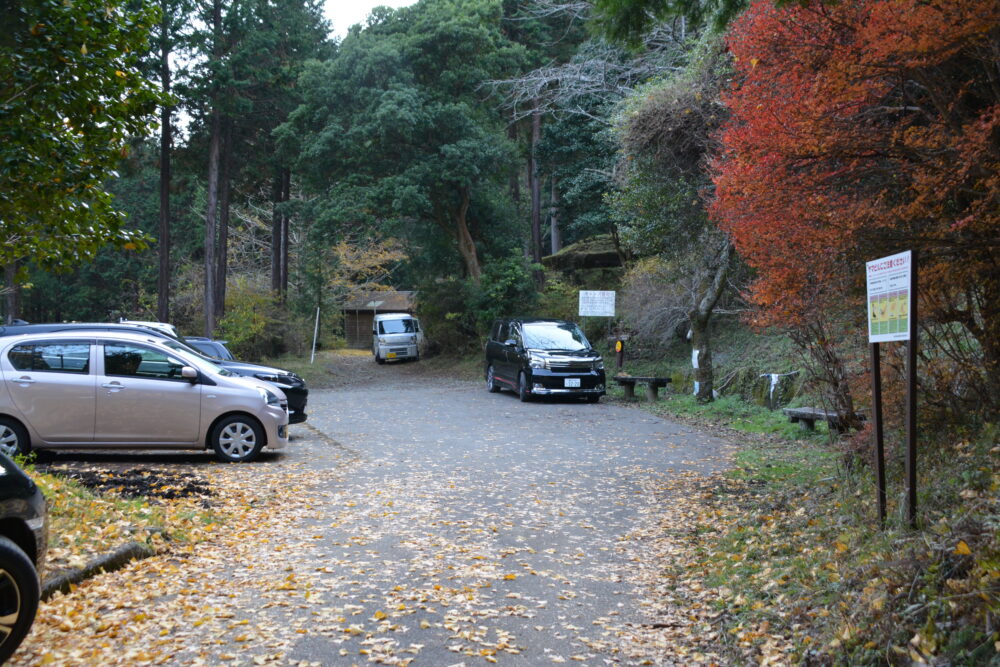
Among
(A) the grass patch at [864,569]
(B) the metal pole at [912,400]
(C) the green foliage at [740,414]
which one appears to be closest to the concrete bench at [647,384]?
(C) the green foliage at [740,414]

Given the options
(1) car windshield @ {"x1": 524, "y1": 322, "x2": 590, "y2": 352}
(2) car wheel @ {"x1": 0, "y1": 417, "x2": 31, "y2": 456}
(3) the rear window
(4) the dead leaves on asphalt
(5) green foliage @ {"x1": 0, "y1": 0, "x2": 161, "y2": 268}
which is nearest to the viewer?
(4) the dead leaves on asphalt

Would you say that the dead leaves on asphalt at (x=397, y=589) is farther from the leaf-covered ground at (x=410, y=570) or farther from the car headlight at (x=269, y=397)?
the car headlight at (x=269, y=397)

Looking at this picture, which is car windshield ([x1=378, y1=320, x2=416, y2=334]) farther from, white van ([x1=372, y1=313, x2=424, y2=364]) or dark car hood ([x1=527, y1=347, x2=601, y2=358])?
dark car hood ([x1=527, y1=347, x2=601, y2=358])

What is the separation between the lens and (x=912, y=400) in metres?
5.07

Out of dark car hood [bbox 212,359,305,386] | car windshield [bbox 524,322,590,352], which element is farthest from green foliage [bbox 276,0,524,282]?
dark car hood [bbox 212,359,305,386]

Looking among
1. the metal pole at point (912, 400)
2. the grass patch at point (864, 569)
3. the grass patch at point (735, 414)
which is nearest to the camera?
the grass patch at point (864, 569)

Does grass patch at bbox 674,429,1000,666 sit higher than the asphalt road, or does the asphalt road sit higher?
grass patch at bbox 674,429,1000,666

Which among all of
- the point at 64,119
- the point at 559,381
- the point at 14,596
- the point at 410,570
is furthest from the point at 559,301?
the point at 14,596

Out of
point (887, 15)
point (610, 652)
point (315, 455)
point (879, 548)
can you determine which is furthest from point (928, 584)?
point (315, 455)

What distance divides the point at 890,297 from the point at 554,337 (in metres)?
15.0

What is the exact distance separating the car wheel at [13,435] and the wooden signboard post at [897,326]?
9450mm

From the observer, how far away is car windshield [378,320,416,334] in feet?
125

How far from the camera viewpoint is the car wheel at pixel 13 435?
388 inches

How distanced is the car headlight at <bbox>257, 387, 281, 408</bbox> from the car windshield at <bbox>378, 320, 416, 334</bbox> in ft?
88.1
